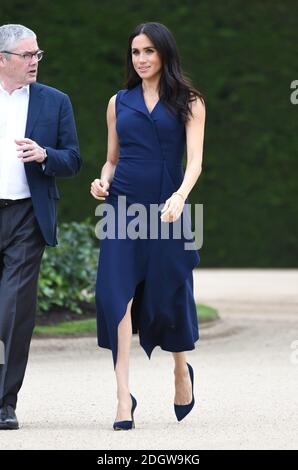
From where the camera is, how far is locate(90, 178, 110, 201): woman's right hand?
18.6 ft

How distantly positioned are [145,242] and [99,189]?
31 cm

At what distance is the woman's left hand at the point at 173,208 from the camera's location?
5492 millimetres

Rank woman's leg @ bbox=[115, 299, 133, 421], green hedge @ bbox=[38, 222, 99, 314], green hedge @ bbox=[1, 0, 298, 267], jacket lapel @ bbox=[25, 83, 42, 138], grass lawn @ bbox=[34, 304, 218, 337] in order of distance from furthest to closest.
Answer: green hedge @ bbox=[1, 0, 298, 267], green hedge @ bbox=[38, 222, 99, 314], grass lawn @ bbox=[34, 304, 218, 337], jacket lapel @ bbox=[25, 83, 42, 138], woman's leg @ bbox=[115, 299, 133, 421]

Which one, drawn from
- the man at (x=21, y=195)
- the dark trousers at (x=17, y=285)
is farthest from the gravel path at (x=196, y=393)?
the man at (x=21, y=195)

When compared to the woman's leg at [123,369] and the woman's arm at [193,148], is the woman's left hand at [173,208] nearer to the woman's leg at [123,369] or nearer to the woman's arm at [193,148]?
the woman's arm at [193,148]

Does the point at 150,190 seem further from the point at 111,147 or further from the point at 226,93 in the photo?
the point at 226,93

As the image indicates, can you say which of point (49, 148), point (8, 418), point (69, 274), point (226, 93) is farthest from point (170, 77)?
point (226, 93)

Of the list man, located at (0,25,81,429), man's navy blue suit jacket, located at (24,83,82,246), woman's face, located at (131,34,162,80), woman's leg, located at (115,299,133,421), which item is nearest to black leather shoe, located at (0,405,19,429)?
man, located at (0,25,81,429)

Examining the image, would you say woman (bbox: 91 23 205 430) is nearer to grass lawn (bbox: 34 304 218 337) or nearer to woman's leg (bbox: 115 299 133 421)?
woman's leg (bbox: 115 299 133 421)

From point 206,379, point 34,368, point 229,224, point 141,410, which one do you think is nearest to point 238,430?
point 141,410

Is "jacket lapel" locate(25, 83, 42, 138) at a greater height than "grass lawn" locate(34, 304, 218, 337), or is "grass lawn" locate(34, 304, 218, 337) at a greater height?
"jacket lapel" locate(25, 83, 42, 138)

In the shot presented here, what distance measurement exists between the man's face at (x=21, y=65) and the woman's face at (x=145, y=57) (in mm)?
412

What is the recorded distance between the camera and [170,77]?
5.80 meters

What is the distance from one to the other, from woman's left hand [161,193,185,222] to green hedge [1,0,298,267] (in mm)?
7873
